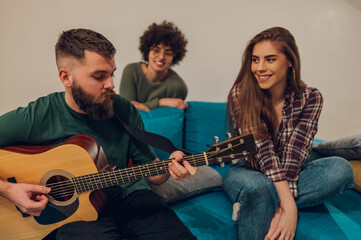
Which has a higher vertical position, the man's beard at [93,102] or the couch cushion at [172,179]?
the man's beard at [93,102]

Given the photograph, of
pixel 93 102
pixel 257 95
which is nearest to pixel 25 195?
pixel 93 102

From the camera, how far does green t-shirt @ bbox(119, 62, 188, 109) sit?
2039 mm

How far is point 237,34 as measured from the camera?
2.46 meters

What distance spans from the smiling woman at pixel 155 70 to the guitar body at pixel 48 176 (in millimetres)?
1031

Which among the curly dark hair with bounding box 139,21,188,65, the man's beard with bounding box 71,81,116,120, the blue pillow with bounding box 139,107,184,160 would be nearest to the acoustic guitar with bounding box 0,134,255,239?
the man's beard with bounding box 71,81,116,120

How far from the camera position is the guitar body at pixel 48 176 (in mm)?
1004

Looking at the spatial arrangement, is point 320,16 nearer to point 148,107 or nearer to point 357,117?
point 357,117

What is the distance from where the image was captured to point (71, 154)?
39.3 inches

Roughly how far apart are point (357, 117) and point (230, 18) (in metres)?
1.62

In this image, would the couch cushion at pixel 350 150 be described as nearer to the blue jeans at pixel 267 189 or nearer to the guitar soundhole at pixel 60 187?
the blue jeans at pixel 267 189

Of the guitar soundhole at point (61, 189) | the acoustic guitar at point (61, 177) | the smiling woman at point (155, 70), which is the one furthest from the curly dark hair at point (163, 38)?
the guitar soundhole at point (61, 189)

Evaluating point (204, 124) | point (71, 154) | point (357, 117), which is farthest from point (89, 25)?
point (357, 117)

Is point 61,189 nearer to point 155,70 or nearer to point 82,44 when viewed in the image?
point 82,44

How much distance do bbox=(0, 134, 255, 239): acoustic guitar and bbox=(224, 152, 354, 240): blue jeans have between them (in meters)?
0.37
